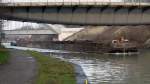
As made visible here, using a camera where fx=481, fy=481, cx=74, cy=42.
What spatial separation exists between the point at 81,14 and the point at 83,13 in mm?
266

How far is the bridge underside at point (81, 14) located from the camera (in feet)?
172

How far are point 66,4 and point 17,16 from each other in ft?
18.1

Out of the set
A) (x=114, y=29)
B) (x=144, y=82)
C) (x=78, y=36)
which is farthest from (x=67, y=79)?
(x=78, y=36)

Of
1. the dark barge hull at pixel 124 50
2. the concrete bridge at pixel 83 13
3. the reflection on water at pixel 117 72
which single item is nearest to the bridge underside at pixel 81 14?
the concrete bridge at pixel 83 13

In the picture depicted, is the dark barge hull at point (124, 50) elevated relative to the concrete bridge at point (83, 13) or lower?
lower

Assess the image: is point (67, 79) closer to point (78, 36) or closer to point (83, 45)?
point (83, 45)

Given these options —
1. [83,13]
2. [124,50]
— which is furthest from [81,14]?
[124,50]

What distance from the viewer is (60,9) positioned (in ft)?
173

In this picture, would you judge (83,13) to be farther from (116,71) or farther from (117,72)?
(117,72)

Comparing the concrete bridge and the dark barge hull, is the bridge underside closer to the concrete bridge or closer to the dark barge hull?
the concrete bridge

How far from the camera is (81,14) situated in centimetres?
5262

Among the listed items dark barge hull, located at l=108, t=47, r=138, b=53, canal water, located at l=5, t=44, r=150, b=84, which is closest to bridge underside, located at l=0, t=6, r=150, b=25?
canal water, located at l=5, t=44, r=150, b=84

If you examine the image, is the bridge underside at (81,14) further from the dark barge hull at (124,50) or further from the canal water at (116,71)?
the dark barge hull at (124,50)

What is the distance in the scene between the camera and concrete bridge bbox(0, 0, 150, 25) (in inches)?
2051
